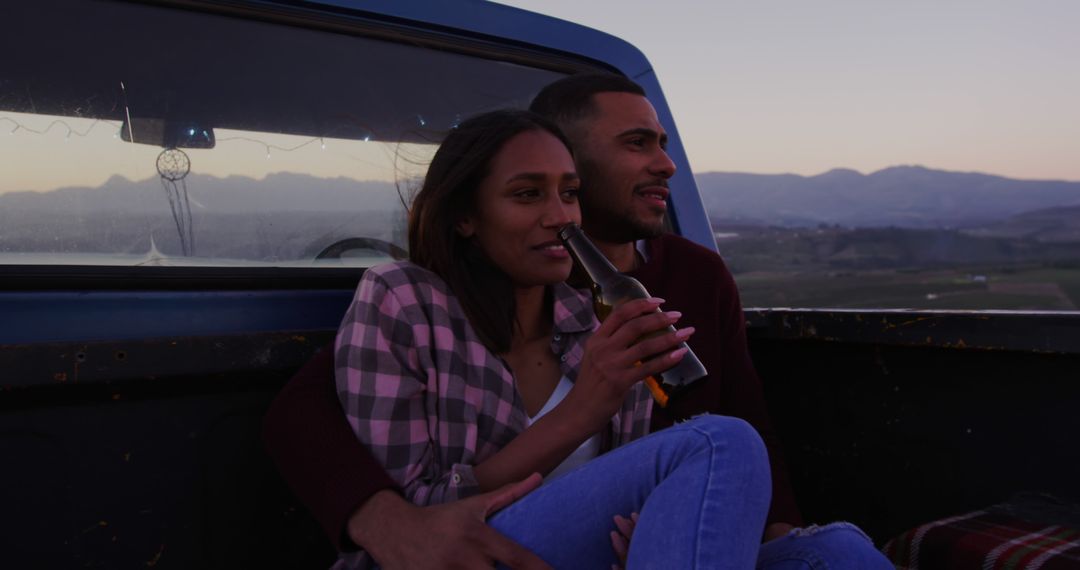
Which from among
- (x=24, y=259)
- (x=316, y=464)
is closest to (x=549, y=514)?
(x=316, y=464)

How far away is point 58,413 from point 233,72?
84cm

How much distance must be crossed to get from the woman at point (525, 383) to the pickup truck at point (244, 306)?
0.23 meters

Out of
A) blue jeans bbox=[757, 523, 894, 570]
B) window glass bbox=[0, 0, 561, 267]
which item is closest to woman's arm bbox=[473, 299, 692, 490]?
blue jeans bbox=[757, 523, 894, 570]

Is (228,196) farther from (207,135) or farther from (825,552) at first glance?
(825,552)

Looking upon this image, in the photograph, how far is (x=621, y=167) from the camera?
258 centimetres

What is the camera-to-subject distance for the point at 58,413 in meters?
1.62

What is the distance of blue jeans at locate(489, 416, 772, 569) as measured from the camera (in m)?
1.54

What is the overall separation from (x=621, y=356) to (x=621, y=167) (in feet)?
3.27

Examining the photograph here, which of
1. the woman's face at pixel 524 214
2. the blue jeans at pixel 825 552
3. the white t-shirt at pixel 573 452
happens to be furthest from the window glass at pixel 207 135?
the blue jeans at pixel 825 552

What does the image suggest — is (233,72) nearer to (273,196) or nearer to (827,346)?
(273,196)

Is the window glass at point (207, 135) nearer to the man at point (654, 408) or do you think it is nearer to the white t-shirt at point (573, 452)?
the man at point (654, 408)

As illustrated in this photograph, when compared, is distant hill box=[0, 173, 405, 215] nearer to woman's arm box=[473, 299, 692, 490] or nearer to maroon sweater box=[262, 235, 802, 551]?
maroon sweater box=[262, 235, 802, 551]

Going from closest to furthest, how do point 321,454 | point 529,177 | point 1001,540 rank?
point 321,454
point 1001,540
point 529,177

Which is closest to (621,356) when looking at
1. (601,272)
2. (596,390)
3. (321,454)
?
(596,390)
